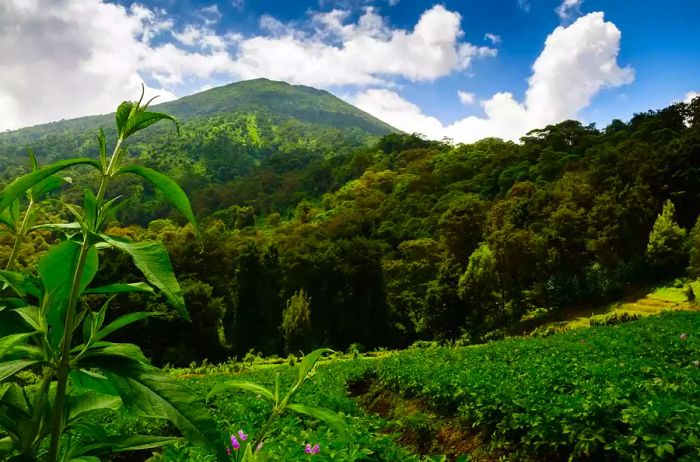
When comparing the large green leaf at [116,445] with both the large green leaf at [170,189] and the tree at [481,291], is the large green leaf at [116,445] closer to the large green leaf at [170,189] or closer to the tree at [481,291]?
the large green leaf at [170,189]

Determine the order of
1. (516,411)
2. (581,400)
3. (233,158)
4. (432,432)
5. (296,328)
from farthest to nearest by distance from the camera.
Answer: (233,158) → (296,328) → (432,432) → (516,411) → (581,400)

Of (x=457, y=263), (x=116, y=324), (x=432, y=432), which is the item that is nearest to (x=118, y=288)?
(x=116, y=324)

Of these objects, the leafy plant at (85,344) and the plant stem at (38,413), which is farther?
the plant stem at (38,413)

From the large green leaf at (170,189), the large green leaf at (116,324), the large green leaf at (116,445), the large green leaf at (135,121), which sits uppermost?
the large green leaf at (135,121)

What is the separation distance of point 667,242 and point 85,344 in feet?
120

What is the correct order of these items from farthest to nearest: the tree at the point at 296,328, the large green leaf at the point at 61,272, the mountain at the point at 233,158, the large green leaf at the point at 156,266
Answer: the mountain at the point at 233,158 < the tree at the point at 296,328 < the large green leaf at the point at 61,272 < the large green leaf at the point at 156,266

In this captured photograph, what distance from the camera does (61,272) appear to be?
109cm

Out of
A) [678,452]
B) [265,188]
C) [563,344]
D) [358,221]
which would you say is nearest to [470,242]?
[358,221]

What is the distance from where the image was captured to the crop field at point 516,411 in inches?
197

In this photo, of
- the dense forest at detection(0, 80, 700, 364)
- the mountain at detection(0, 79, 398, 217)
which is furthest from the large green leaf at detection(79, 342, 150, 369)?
the mountain at detection(0, 79, 398, 217)

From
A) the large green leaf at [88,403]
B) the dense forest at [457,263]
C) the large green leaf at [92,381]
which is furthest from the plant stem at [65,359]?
the dense forest at [457,263]

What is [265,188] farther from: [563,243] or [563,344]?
[563,344]

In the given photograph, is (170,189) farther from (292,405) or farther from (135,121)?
(292,405)

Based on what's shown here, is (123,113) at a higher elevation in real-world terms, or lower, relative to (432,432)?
higher
